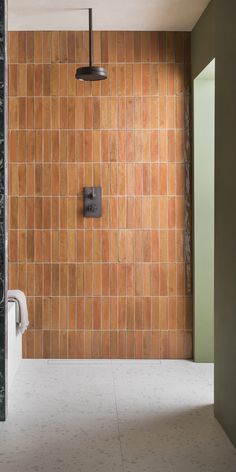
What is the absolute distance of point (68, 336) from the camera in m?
5.15

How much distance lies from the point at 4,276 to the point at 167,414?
4.06 ft

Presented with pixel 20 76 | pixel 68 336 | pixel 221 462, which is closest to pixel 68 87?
pixel 20 76

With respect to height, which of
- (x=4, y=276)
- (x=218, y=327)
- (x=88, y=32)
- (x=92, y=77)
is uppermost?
(x=88, y=32)

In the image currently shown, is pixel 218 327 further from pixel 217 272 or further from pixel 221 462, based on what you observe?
pixel 221 462

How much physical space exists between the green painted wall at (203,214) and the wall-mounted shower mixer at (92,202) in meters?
0.74

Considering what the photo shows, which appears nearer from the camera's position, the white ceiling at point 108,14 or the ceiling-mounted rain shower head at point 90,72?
the white ceiling at point 108,14

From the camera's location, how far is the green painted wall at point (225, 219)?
326 centimetres

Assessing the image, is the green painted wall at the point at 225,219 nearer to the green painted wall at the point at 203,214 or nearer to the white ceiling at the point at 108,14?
the white ceiling at the point at 108,14

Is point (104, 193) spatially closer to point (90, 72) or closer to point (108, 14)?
point (90, 72)

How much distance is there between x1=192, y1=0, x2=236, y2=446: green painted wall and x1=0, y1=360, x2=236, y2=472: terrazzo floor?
24 centimetres

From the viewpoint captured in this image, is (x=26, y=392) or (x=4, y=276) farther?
(x=26, y=392)

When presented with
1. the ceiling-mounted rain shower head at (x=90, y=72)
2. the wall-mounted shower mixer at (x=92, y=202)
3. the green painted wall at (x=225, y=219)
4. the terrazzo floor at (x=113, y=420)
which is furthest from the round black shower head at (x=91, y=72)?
the terrazzo floor at (x=113, y=420)

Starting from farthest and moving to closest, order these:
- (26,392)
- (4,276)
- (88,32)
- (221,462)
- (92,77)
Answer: (88,32)
(92,77)
(26,392)
(4,276)
(221,462)

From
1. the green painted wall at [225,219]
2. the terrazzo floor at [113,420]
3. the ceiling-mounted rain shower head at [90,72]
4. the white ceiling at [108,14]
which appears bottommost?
the terrazzo floor at [113,420]
